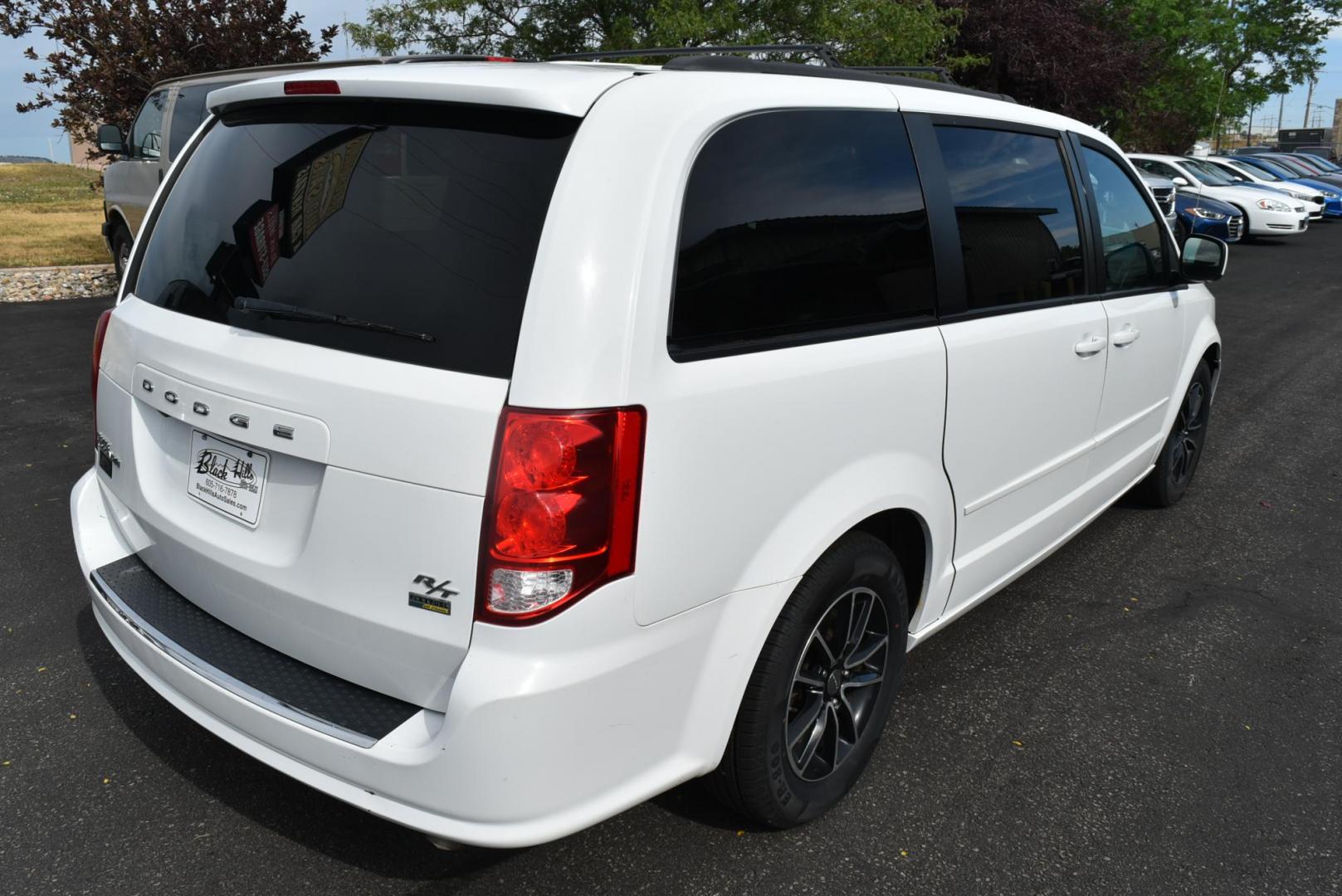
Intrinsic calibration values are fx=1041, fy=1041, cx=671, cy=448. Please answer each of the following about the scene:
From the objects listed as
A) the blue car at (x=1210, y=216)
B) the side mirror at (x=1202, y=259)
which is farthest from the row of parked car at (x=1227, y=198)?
the side mirror at (x=1202, y=259)

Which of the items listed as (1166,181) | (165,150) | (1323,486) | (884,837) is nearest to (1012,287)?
(884,837)

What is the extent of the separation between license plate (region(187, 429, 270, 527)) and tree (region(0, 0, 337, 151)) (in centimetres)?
1301

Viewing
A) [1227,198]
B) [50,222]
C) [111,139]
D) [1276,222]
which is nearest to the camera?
[111,139]

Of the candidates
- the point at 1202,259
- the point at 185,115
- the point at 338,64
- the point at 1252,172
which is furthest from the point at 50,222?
the point at 1252,172

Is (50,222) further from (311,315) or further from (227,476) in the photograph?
(311,315)

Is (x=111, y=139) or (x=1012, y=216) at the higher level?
(x=111, y=139)

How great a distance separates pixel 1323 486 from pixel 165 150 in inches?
341

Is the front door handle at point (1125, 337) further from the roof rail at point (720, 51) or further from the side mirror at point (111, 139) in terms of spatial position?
the side mirror at point (111, 139)

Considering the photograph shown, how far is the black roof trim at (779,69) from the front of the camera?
2.42m

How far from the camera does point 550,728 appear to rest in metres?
1.98

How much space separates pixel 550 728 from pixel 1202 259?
152 inches

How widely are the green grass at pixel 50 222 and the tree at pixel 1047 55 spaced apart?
49.4 ft

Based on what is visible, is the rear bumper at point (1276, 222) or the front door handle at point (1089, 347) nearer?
the front door handle at point (1089, 347)

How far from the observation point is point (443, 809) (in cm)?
202
